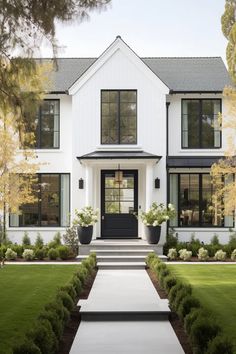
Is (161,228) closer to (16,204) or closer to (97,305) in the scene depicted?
(16,204)

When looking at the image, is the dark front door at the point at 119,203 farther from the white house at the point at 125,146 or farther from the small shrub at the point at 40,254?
the small shrub at the point at 40,254

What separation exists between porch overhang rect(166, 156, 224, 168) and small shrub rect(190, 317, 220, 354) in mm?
14292

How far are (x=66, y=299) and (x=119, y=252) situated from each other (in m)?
9.46

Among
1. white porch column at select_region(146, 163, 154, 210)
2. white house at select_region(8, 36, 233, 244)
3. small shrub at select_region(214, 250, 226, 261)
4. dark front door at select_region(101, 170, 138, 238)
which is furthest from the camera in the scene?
dark front door at select_region(101, 170, 138, 238)

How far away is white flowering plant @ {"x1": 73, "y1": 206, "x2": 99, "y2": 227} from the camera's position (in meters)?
20.6

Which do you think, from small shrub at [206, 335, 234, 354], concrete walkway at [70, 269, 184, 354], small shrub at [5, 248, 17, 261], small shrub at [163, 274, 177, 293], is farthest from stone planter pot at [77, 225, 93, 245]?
small shrub at [206, 335, 234, 354]

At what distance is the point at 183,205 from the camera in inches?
901

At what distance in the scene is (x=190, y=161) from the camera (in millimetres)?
22172

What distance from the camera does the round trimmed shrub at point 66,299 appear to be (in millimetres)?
10289

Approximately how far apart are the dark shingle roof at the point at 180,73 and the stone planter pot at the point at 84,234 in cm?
587

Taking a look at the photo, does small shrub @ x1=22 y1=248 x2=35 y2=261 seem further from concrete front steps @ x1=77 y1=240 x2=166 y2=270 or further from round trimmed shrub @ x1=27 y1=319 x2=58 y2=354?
round trimmed shrub @ x1=27 y1=319 x2=58 y2=354

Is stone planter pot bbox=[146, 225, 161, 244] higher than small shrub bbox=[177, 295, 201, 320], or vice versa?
stone planter pot bbox=[146, 225, 161, 244]

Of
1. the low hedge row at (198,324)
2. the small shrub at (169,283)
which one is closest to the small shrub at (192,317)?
the low hedge row at (198,324)

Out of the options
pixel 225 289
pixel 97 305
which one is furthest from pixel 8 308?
pixel 225 289
